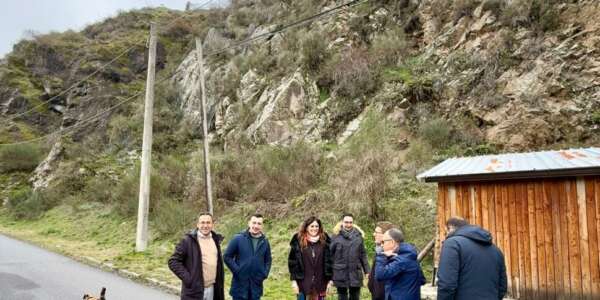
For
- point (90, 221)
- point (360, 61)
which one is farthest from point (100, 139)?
point (360, 61)

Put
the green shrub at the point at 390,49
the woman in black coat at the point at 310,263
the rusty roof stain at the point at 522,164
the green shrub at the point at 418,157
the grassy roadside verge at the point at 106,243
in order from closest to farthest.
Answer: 1. the woman in black coat at the point at 310,263
2. the rusty roof stain at the point at 522,164
3. the grassy roadside verge at the point at 106,243
4. the green shrub at the point at 418,157
5. the green shrub at the point at 390,49

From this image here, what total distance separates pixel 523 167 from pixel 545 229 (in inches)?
44.5

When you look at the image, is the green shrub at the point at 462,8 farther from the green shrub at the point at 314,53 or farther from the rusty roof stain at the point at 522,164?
the rusty roof stain at the point at 522,164

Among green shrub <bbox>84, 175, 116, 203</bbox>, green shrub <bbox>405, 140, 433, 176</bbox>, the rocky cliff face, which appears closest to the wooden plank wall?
green shrub <bbox>405, 140, 433, 176</bbox>

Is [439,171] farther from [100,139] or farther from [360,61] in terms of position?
[100,139]

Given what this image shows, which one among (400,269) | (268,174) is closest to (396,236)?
(400,269)

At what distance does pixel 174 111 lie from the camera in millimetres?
31969

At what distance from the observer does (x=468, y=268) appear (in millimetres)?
4125

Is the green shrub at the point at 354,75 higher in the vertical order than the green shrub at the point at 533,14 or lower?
lower

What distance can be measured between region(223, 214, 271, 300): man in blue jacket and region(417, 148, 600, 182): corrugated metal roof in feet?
13.0

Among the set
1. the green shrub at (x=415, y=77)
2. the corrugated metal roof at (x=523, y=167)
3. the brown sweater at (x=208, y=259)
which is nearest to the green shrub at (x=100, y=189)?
the green shrub at (x=415, y=77)

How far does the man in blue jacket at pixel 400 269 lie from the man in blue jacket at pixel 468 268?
0.38 metres

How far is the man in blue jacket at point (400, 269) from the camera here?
14.6 ft

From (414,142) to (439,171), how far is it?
7.38 m
